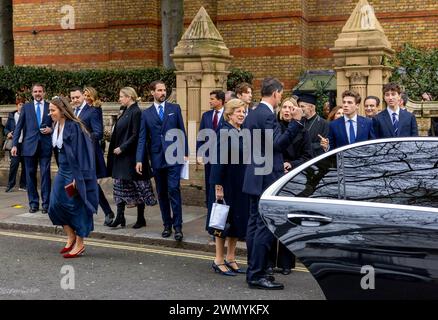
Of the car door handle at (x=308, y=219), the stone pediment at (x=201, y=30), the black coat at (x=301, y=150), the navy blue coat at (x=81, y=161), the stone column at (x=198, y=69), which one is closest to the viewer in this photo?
the car door handle at (x=308, y=219)

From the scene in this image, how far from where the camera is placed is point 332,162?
4746 mm

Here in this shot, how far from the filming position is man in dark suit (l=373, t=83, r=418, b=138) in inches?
311

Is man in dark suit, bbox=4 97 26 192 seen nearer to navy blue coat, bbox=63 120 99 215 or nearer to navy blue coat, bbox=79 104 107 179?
navy blue coat, bbox=79 104 107 179

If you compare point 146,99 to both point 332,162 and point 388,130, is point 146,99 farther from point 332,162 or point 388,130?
point 332,162

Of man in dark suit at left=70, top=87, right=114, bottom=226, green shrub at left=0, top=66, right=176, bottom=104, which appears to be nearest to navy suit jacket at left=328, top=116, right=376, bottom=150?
man in dark suit at left=70, top=87, right=114, bottom=226

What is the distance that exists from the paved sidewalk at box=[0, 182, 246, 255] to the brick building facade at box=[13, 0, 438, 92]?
8437mm

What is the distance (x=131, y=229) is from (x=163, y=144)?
134cm

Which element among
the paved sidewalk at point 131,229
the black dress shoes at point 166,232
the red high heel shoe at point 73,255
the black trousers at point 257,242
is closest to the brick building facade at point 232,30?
the paved sidewalk at point 131,229

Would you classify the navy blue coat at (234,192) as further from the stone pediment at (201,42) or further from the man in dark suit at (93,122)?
the stone pediment at (201,42)

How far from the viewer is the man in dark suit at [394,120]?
7.89m

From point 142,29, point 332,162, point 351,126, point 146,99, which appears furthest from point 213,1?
point 332,162

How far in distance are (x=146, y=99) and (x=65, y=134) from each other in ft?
18.6

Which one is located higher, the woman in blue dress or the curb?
the woman in blue dress

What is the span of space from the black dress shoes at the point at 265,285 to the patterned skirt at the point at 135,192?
292 cm
